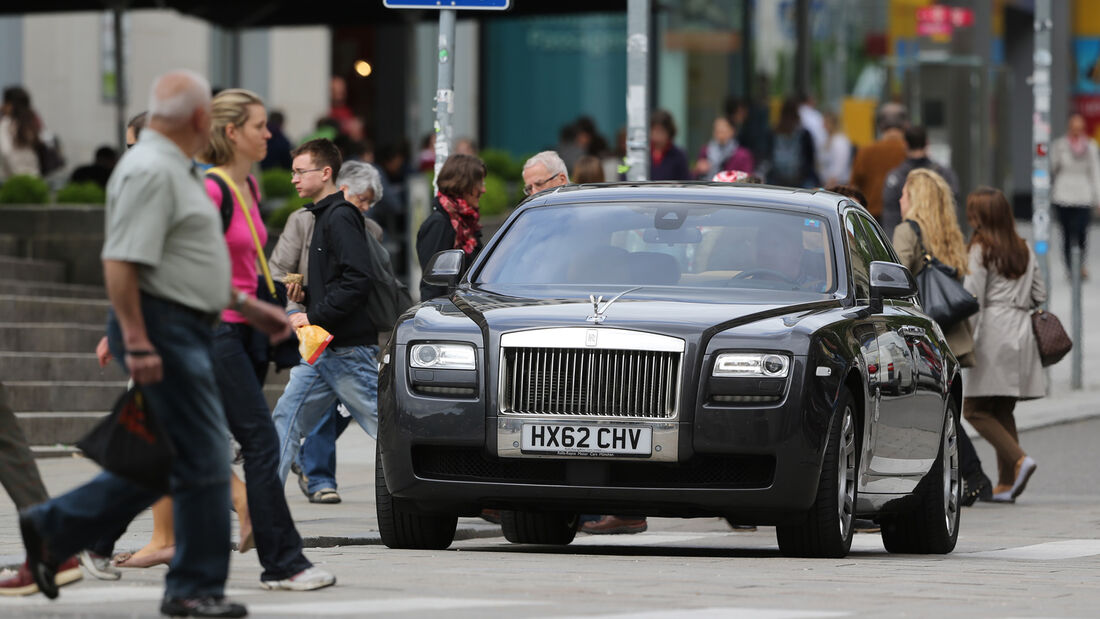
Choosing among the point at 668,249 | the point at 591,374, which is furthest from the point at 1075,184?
the point at 591,374

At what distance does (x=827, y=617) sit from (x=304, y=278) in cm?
455

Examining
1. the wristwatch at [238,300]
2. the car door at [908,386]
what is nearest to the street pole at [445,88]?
the car door at [908,386]

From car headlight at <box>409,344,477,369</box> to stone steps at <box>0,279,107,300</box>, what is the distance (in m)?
8.13

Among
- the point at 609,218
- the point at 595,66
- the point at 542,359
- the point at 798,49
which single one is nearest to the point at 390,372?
the point at 542,359

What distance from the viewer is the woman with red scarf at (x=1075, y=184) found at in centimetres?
2825

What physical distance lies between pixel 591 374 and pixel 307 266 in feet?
8.10

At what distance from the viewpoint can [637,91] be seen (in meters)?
13.8

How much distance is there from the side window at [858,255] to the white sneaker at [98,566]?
3546mm

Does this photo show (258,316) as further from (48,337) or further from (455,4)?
(48,337)

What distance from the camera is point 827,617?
7.12 meters

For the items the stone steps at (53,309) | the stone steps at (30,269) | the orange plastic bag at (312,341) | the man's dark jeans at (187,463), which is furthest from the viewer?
the stone steps at (30,269)

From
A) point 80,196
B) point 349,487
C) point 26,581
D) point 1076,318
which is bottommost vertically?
point 349,487

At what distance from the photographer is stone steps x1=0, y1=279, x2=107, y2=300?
16.8 meters

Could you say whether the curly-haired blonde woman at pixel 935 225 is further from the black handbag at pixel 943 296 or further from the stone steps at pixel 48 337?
the stone steps at pixel 48 337
